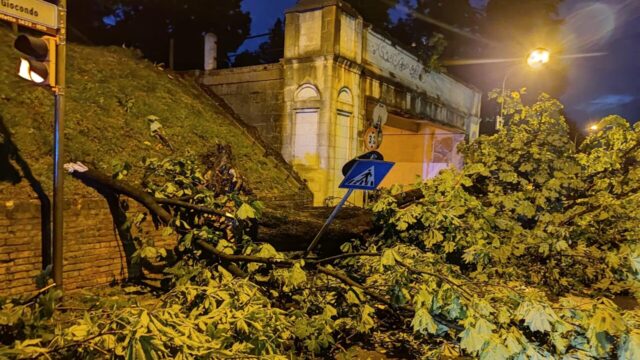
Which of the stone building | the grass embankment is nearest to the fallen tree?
the grass embankment

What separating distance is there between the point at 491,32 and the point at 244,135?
17.7m

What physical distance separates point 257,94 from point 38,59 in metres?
7.06

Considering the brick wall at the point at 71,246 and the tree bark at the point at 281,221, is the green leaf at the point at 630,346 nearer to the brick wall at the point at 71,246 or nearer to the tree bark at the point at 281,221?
the tree bark at the point at 281,221

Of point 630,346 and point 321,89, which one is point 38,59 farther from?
point 321,89

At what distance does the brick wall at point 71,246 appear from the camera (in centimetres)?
439

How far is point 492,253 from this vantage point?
548 centimetres

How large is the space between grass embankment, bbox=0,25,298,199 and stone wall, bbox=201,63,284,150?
54cm

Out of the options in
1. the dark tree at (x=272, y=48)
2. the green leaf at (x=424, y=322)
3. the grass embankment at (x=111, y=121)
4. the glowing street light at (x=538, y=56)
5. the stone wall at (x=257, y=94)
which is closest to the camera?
the green leaf at (x=424, y=322)

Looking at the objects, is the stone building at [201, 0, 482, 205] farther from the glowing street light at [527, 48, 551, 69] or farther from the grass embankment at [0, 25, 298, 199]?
the glowing street light at [527, 48, 551, 69]

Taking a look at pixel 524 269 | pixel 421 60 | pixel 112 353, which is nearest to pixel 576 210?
pixel 524 269

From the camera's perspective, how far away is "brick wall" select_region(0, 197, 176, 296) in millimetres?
4395

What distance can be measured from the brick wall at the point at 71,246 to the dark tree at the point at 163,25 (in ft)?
36.3

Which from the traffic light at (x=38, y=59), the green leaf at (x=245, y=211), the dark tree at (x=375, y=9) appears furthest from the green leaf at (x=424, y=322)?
the dark tree at (x=375, y=9)

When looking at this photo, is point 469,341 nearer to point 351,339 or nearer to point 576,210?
point 351,339
